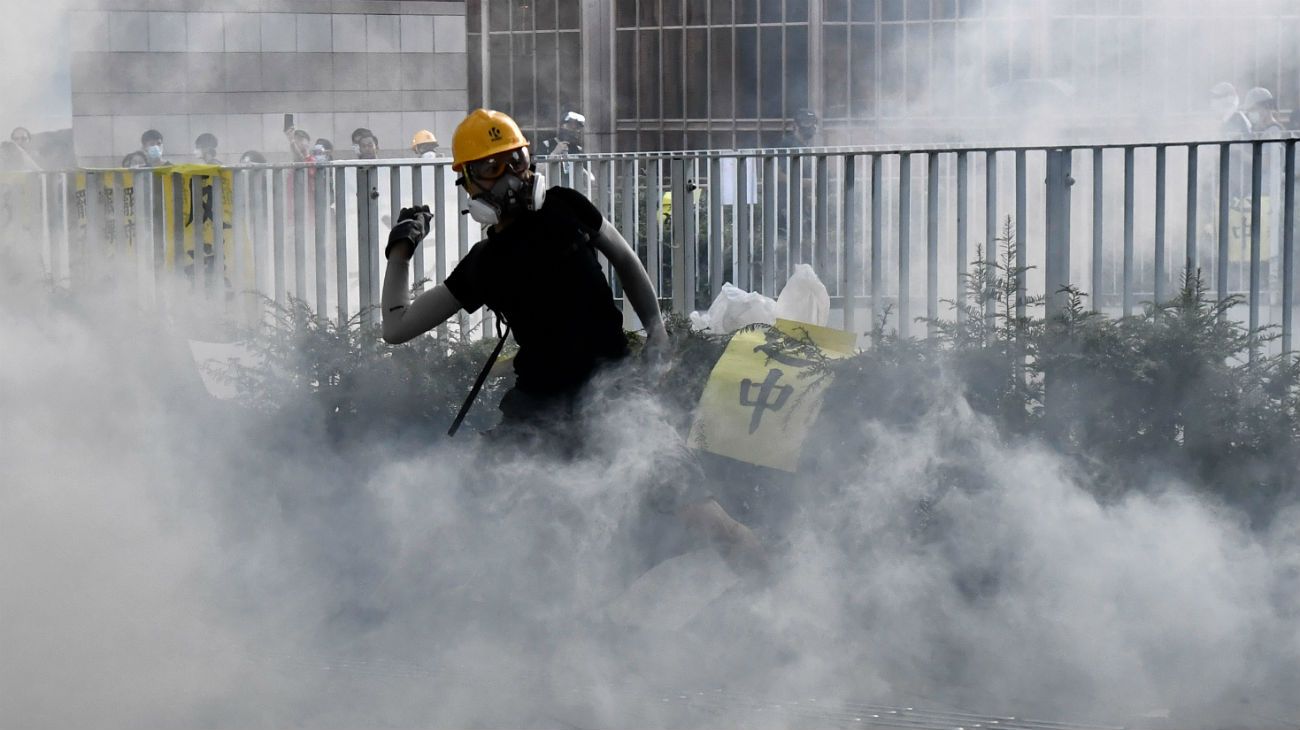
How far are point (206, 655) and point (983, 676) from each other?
1.79m

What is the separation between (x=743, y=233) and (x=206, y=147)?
19.2 feet

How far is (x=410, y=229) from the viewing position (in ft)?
14.3

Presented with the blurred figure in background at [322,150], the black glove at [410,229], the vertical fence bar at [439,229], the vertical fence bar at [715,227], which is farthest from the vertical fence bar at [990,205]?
the blurred figure in background at [322,150]

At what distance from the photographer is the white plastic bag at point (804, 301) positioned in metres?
5.88

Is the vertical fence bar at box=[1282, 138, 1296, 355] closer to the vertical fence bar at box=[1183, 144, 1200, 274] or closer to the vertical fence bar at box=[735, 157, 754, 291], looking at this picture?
the vertical fence bar at box=[1183, 144, 1200, 274]

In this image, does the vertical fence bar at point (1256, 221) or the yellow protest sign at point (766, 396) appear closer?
the yellow protest sign at point (766, 396)

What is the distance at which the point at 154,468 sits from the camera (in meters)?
5.83

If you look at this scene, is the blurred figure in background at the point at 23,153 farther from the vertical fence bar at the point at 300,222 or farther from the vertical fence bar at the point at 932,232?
the vertical fence bar at the point at 932,232

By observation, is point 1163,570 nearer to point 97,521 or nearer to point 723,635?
point 723,635

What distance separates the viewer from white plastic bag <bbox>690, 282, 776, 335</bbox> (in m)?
5.77

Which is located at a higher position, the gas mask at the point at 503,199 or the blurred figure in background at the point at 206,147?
the blurred figure in background at the point at 206,147

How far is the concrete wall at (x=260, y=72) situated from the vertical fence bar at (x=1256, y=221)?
4.82m

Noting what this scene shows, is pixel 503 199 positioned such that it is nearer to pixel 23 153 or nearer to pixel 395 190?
pixel 395 190

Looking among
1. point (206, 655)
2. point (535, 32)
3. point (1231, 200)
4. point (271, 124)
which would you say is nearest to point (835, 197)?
point (1231, 200)
